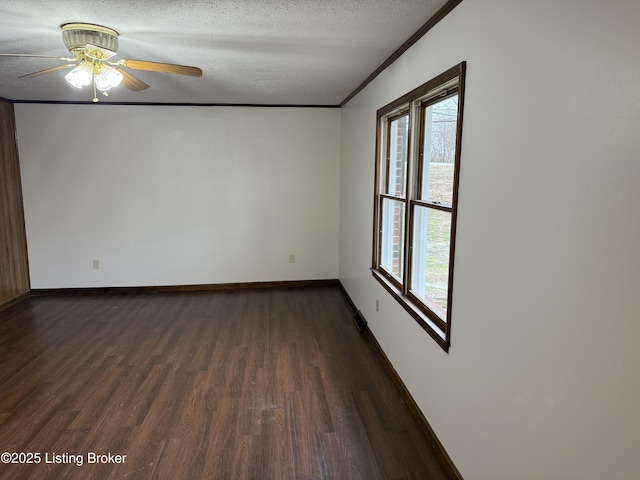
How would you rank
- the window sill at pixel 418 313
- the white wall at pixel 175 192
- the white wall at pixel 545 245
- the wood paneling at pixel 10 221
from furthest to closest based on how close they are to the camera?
the white wall at pixel 175 192, the wood paneling at pixel 10 221, the window sill at pixel 418 313, the white wall at pixel 545 245

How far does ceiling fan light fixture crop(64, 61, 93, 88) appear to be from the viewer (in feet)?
7.64

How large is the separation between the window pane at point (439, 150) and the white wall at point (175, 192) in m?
2.95

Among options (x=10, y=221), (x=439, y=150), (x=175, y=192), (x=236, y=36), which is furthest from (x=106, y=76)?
(x=10, y=221)

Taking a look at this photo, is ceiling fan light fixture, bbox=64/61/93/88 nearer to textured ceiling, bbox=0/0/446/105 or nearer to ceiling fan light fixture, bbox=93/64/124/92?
ceiling fan light fixture, bbox=93/64/124/92

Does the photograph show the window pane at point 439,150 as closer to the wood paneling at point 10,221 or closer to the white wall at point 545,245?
the white wall at point 545,245

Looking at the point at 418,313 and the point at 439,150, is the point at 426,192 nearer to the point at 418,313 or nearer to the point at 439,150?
the point at 439,150

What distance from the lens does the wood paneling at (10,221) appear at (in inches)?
186

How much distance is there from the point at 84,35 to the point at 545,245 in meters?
2.57

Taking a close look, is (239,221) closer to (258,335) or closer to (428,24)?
(258,335)

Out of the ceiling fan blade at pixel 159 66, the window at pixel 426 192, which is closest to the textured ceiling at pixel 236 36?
the ceiling fan blade at pixel 159 66

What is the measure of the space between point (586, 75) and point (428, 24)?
4.46 feet

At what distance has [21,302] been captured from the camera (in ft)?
16.3

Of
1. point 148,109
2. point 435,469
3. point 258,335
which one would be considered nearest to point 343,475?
point 435,469

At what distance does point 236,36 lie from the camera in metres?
2.54
